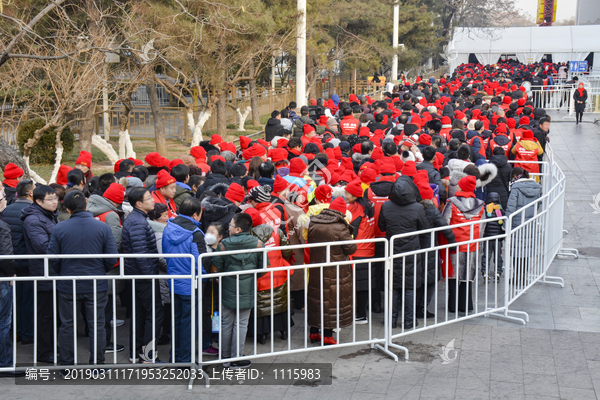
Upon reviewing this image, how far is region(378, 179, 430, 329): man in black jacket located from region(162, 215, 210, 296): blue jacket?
77.5 inches

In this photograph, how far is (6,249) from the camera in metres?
5.77

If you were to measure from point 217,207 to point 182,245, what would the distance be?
0.80 meters

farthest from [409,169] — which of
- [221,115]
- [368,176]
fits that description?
[221,115]

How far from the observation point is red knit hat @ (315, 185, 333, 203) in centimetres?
661

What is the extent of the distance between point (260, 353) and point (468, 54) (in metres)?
42.0

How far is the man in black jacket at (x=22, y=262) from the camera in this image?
6.27 m

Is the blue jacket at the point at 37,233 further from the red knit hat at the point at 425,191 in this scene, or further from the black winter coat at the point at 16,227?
the red knit hat at the point at 425,191

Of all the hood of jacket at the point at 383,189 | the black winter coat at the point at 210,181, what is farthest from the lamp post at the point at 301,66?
the hood of jacket at the point at 383,189

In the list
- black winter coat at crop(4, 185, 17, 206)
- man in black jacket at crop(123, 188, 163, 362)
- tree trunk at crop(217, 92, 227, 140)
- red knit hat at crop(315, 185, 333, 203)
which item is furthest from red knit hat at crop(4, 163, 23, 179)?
tree trunk at crop(217, 92, 227, 140)

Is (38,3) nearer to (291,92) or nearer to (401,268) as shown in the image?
(401,268)

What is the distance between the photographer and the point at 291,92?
1356 inches

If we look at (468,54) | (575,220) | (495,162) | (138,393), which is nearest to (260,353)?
(138,393)

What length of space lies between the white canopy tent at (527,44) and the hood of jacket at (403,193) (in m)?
39.7

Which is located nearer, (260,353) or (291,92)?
(260,353)
